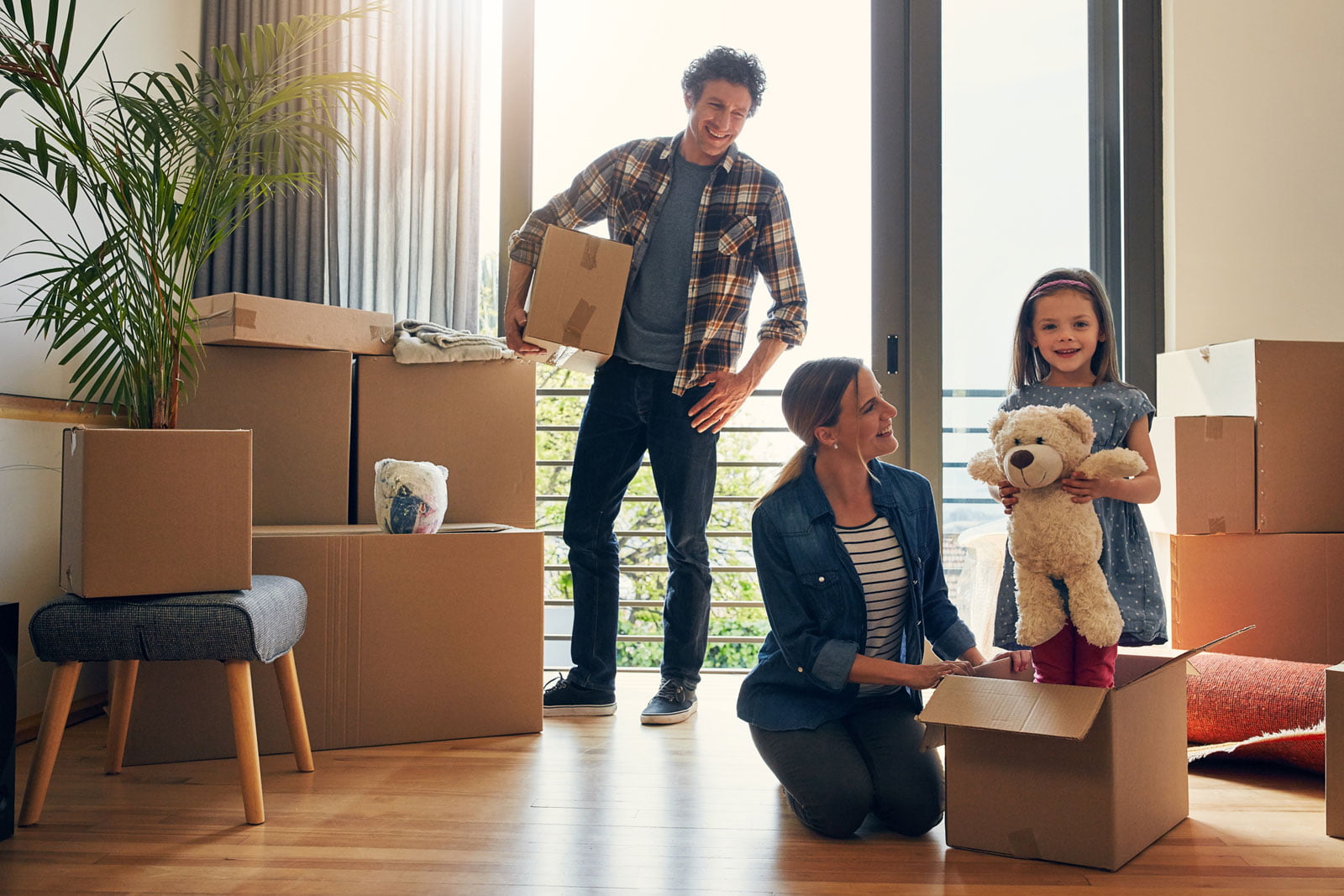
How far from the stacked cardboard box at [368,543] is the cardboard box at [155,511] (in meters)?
0.11

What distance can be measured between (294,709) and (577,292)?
102 cm

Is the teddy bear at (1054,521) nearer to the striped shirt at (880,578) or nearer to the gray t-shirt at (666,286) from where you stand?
the striped shirt at (880,578)

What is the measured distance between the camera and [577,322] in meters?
2.15

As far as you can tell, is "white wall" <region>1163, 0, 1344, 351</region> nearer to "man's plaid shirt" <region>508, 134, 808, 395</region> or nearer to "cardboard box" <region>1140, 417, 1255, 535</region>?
"cardboard box" <region>1140, 417, 1255, 535</region>

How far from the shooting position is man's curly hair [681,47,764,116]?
7.07 feet

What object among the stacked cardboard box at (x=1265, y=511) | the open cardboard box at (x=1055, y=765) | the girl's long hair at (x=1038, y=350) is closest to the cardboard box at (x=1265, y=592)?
the stacked cardboard box at (x=1265, y=511)

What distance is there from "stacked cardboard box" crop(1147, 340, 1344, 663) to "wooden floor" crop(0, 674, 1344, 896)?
0.41 m

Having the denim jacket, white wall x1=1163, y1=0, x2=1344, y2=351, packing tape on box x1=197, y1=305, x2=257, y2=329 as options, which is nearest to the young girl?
the denim jacket

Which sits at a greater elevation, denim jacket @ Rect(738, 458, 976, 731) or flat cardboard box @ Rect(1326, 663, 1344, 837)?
denim jacket @ Rect(738, 458, 976, 731)

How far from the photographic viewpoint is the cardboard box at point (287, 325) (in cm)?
214

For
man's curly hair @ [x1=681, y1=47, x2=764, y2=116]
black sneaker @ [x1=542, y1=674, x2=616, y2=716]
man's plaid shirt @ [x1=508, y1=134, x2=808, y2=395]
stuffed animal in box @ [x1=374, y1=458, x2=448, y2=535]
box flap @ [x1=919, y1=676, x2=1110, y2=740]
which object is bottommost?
black sneaker @ [x1=542, y1=674, x2=616, y2=716]

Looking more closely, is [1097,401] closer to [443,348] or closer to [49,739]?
[443,348]

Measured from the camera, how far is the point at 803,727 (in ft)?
5.29

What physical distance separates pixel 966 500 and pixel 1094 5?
4.84 feet
